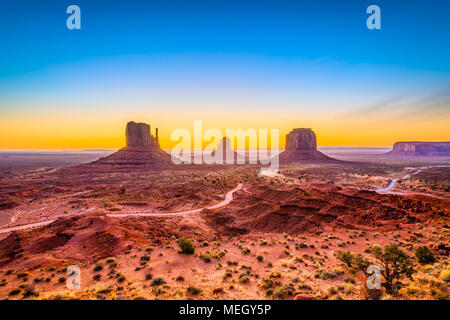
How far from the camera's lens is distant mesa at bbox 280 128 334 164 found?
117 m

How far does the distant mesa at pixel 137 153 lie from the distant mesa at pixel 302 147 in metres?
76.4

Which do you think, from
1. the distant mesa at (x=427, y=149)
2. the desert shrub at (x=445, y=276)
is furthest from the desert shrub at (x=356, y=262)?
the distant mesa at (x=427, y=149)

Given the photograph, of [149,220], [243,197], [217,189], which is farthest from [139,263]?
[217,189]

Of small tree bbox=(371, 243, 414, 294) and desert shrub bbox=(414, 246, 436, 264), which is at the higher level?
small tree bbox=(371, 243, 414, 294)

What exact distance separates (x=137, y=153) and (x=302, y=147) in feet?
324

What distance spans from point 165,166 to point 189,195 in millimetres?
53483

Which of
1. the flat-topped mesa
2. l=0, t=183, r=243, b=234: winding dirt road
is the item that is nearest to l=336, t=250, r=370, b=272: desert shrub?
l=0, t=183, r=243, b=234: winding dirt road

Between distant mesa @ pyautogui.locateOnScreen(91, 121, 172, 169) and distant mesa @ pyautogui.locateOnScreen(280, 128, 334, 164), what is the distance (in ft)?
251

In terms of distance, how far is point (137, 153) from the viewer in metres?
88.5

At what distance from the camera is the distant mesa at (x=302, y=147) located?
117 meters

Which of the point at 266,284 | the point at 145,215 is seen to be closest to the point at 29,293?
the point at 266,284

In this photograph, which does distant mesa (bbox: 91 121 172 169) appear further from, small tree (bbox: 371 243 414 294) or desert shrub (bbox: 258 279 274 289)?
small tree (bbox: 371 243 414 294)

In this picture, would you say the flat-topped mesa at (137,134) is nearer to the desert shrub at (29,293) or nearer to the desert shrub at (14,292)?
the desert shrub at (14,292)

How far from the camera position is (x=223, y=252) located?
517 inches
